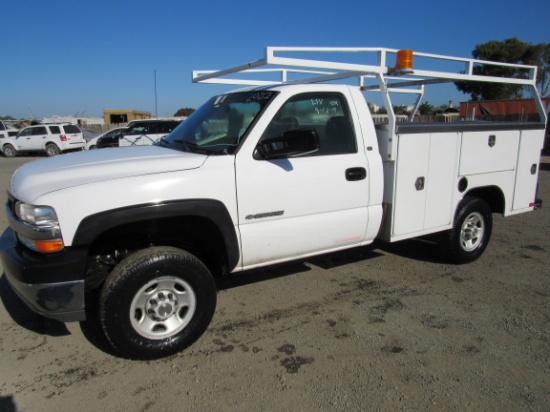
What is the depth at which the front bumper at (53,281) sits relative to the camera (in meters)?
2.66

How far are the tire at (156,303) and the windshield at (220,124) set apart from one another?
958 mm

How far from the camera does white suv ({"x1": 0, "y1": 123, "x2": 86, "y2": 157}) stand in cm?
2256

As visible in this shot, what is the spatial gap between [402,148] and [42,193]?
10.0ft

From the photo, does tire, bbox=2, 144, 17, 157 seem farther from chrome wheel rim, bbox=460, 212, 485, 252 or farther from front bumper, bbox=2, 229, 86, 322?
chrome wheel rim, bbox=460, 212, 485, 252

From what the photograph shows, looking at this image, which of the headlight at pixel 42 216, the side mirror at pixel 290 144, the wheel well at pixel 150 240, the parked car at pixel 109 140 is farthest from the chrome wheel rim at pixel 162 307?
the parked car at pixel 109 140

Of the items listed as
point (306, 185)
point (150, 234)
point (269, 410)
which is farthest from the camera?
point (306, 185)

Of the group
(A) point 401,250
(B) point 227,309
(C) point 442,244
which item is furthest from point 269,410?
(A) point 401,250

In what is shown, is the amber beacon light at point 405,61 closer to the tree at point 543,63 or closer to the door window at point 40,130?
the door window at point 40,130

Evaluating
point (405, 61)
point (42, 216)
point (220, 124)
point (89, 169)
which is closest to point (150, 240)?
point (89, 169)

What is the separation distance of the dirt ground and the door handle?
46.6 inches

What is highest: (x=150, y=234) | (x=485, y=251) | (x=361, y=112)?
(x=361, y=112)

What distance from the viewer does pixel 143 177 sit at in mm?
2881

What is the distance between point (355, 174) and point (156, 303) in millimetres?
2004

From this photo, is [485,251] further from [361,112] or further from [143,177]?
[143,177]
